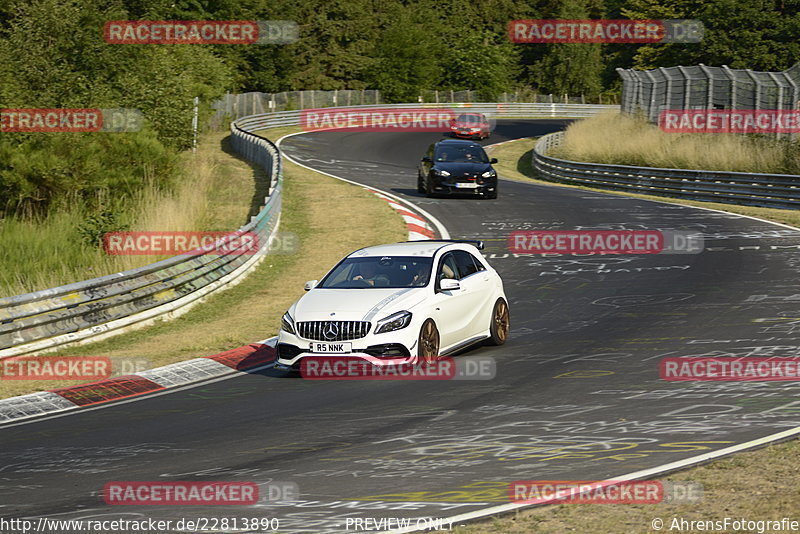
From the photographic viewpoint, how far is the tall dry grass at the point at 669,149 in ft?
115

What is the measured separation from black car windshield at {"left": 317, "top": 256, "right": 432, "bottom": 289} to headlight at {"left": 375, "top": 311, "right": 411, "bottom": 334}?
86 centimetres

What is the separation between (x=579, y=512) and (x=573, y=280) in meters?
13.2

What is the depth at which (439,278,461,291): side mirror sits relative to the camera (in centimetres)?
1320

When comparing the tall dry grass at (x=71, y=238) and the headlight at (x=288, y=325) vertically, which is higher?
the headlight at (x=288, y=325)

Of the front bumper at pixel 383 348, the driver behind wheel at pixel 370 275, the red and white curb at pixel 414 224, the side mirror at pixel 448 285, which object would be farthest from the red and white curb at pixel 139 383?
the red and white curb at pixel 414 224

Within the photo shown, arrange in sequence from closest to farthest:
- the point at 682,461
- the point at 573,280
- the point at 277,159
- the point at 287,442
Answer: the point at 682,461 < the point at 287,442 < the point at 573,280 < the point at 277,159

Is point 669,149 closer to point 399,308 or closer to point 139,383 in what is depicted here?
point 399,308

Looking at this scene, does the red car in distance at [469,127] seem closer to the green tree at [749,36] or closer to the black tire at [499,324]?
the green tree at [749,36]

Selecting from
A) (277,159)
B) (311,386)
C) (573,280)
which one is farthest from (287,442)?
(277,159)

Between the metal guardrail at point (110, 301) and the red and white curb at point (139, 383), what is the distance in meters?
2.28

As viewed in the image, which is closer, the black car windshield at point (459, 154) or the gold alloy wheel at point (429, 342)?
the gold alloy wheel at point (429, 342)

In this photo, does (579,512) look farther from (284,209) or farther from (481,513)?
(284,209)

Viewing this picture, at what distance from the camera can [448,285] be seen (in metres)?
13.2

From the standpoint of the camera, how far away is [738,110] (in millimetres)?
38062
